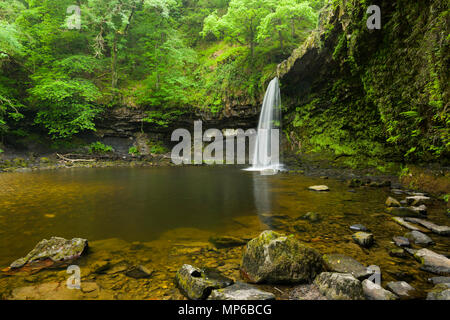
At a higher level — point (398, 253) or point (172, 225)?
point (398, 253)

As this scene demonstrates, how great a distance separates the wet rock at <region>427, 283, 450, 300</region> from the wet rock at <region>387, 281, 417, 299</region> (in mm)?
138

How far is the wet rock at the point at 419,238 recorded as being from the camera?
112 inches

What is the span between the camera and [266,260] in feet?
7.06

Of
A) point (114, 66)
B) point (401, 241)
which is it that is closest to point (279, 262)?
point (401, 241)

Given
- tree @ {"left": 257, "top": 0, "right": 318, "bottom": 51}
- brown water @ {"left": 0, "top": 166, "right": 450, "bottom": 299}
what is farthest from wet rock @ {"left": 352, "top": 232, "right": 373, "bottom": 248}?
tree @ {"left": 257, "top": 0, "right": 318, "bottom": 51}

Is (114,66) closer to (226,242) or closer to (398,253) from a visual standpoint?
(226,242)

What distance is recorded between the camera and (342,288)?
5.84 feet

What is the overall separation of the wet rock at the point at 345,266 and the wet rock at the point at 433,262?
2.35 ft

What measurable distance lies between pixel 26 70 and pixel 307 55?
70.6 feet

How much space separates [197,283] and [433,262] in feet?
8.31

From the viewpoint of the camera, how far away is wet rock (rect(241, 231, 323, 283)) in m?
2.06

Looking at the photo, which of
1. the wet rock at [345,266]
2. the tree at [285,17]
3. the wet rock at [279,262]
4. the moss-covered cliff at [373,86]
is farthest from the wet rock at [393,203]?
→ the tree at [285,17]

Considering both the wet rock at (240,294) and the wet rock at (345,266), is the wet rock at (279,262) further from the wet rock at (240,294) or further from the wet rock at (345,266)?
the wet rock at (240,294)

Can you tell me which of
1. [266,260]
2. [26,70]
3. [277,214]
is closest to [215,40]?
[26,70]
